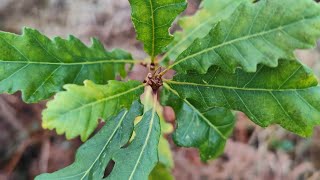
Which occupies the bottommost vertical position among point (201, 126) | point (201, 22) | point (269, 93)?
point (201, 126)

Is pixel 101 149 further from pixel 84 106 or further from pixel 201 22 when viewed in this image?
pixel 201 22

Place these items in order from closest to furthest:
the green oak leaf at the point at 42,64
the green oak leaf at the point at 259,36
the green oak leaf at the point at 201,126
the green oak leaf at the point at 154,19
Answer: the green oak leaf at the point at 259,36
the green oak leaf at the point at 154,19
the green oak leaf at the point at 42,64
the green oak leaf at the point at 201,126

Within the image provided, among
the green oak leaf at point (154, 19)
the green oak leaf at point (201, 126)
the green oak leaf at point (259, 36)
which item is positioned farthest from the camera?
the green oak leaf at point (201, 126)

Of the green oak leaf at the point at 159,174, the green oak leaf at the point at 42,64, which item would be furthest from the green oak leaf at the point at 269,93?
the green oak leaf at the point at 159,174

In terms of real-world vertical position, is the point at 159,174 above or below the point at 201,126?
below

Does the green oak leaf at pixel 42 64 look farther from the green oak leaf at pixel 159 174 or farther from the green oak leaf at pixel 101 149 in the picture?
the green oak leaf at pixel 159 174

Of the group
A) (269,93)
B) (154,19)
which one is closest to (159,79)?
(154,19)

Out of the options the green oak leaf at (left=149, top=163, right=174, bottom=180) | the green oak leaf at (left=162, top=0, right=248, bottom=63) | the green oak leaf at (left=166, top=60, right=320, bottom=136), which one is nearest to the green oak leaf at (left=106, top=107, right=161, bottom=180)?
the green oak leaf at (left=166, top=60, right=320, bottom=136)

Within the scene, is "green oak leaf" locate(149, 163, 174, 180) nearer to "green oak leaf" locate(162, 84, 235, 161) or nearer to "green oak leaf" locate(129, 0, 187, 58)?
"green oak leaf" locate(162, 84, 235, 161)
